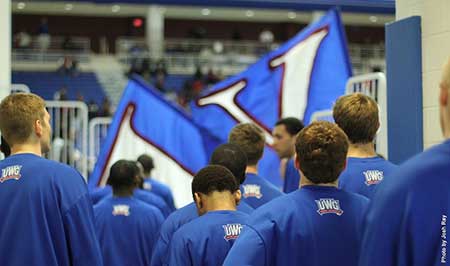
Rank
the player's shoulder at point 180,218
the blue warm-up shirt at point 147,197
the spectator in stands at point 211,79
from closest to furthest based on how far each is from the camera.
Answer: the player's shoulder at point 180,218
the blue warm-up shirt at point 147,197
the spectator in stands at point 211,79

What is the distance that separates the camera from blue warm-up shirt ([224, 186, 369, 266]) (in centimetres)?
393

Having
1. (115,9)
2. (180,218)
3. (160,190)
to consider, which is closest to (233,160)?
(180,218)

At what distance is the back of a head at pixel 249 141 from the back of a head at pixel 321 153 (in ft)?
7.37

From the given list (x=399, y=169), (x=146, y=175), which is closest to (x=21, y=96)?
(x=399, y=169)

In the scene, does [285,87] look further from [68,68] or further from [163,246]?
[68,68]

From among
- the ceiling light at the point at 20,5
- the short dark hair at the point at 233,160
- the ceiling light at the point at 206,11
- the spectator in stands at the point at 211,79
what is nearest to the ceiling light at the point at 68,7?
the ceiling light at the point at 20,5

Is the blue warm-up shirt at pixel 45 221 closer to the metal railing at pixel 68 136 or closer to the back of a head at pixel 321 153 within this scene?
the back of a head at pixel 321 153

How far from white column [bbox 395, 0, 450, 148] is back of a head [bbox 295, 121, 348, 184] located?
213 centimetres

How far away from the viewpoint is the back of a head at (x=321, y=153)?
4090mm

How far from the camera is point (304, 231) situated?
13.2ft

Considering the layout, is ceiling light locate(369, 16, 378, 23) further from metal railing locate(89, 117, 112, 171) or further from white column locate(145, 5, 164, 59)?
metal railing locate(89, 117, 112, 171)

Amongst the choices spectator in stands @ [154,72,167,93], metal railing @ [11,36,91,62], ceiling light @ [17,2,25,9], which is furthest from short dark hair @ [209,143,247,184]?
ceiling light @ [17,2,25,9]

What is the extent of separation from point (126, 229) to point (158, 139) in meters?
5.23

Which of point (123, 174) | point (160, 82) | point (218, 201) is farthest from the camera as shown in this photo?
point (160, 82)
